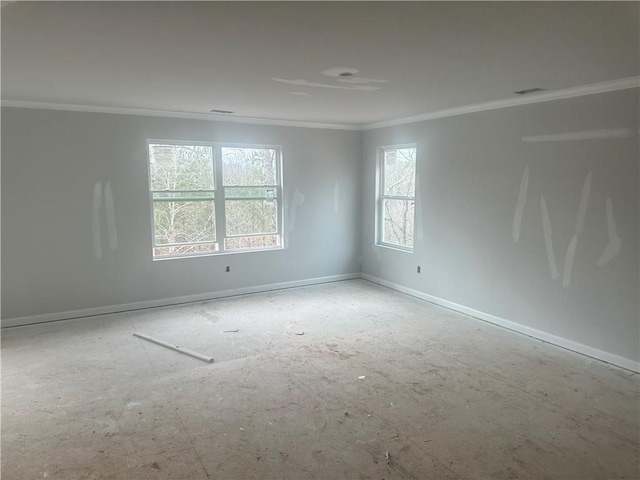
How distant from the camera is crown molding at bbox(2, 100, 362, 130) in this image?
4710mm

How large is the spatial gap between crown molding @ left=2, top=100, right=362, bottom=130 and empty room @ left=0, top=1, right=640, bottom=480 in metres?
0.03

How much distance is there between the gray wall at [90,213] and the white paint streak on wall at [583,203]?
369 cm

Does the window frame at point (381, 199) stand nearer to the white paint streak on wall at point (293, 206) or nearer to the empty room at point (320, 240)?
the empty room at point (320, 240)

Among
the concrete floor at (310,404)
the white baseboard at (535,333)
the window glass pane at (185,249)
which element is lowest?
the concrete floor at (310,404)

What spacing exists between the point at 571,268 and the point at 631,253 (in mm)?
541

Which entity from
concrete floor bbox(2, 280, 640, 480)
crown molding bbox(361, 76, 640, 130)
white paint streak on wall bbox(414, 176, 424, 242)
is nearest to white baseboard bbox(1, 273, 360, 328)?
concrete floor bbox(2, 280, 640, 480)

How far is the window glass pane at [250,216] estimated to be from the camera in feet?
20.1

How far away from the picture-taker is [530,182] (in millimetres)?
4492

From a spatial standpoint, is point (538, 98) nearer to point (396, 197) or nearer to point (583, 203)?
point (583, 203)

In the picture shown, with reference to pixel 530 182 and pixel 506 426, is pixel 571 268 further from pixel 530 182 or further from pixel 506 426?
pixel 506 426

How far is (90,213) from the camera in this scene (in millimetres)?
5141

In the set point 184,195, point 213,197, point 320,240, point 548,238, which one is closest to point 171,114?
point 184,195

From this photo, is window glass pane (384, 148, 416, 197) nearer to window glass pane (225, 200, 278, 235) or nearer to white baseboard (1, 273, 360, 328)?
white baseboard (1, 273, 360, 328)

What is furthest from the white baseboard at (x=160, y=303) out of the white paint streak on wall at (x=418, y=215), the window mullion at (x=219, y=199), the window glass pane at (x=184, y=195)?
the white paint streak on wall at (x=418, y=215)
